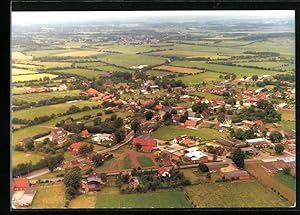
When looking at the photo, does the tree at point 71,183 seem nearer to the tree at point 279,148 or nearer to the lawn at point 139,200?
the lawn at point 139,200

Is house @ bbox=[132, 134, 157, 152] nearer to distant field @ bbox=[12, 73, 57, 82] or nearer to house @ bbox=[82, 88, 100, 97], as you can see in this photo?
house @ bbox=[82, 88, 100, 97]

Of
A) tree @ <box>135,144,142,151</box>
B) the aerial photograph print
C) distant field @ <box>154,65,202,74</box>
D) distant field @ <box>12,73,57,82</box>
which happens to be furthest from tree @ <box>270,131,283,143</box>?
distant field @ <box>12,73,57,82</box>

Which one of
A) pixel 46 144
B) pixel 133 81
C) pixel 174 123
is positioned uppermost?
pixel 133 81

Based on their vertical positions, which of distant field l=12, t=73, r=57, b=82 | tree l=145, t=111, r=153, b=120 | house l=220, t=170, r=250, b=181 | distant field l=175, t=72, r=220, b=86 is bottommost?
house l=220, t=170, r=250, b=181

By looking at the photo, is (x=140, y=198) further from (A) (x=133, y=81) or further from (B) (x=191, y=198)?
(A) (x=133, y=81)

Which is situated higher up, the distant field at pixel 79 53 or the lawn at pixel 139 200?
the distant field at pixel 79 53

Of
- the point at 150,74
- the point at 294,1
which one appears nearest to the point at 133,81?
the point at 150,74

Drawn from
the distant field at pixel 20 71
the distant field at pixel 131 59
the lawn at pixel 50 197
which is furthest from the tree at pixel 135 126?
the distant field at pixel 20 71
